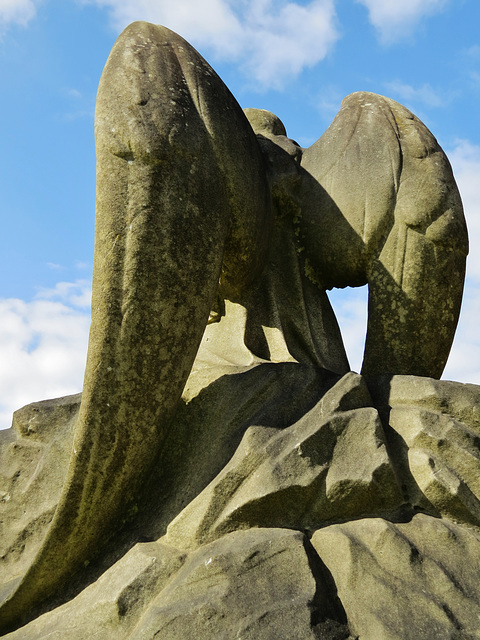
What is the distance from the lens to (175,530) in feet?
7.77

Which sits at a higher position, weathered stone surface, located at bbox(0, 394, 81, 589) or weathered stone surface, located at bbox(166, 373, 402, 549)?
weathered stone surface, located at bbox(0, 394, 81, 589)

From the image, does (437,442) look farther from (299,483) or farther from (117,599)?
(117,599)

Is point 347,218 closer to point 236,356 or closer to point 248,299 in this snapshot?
point 248,299

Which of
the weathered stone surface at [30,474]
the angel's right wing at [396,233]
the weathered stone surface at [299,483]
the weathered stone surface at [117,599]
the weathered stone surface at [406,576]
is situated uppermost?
the angel's right wing at [396,233]

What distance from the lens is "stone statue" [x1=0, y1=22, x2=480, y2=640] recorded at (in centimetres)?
213

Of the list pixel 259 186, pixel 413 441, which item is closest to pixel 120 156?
pixel 259 186

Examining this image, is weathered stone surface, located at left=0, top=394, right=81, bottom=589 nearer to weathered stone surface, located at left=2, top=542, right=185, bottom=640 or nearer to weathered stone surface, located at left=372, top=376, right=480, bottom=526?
weathered stone surface, located at left=2, top=542, right=185, bottom=640

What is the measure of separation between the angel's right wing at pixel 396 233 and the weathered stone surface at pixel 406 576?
0.90m

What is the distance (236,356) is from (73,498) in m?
0.85

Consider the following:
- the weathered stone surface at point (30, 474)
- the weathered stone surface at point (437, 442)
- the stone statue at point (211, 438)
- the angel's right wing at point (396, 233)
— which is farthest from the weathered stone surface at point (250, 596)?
the angel's right wing at point (396, 233)

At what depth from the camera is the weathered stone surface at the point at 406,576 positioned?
2025mm

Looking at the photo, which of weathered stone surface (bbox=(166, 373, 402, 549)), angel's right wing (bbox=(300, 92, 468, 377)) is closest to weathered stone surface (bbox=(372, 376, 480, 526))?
weathered stone surface (bbox=(166, 373, 402, 549))

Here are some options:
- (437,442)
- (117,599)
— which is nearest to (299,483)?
(437,442)

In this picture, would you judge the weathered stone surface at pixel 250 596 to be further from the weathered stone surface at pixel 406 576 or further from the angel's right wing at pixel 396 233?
the angel's right wing at pixel 396 233
